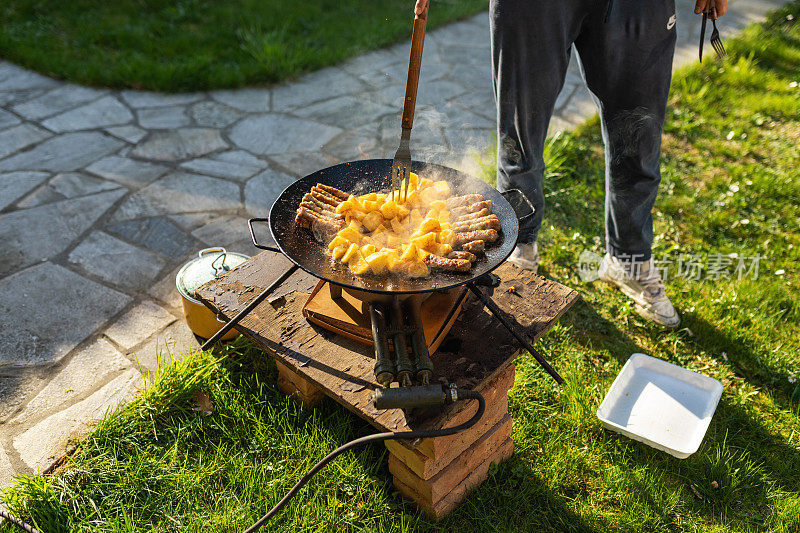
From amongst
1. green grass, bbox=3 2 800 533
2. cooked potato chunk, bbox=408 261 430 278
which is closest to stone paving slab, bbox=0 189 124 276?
green grass, bbox=3 2 800 533

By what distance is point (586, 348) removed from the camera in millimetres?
3500

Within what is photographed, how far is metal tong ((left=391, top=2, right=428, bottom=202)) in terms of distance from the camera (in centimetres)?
208

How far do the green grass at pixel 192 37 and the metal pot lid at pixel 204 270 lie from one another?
3511 mm

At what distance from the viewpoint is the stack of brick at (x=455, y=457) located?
2346 mm

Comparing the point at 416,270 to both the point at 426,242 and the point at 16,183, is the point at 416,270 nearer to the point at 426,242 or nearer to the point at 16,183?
the point at 426,242

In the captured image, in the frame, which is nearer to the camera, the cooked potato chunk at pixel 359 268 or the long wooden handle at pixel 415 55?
the long wooden handle at pixel 415 55

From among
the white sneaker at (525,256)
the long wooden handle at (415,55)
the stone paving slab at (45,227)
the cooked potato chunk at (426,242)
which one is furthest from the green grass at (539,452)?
the stone paving slab at (45,227)

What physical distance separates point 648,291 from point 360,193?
202cm

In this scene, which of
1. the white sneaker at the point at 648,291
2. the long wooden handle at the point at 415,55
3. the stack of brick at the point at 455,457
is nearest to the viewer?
the long wooden handle at the point at 415,55

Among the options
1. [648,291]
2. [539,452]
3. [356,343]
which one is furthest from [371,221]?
[648,291]

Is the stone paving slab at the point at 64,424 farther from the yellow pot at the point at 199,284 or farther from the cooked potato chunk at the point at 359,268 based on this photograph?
the cooked potato chunk at the point at 359,268

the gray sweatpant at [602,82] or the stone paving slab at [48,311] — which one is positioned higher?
the gray sweatpant at [602,82]

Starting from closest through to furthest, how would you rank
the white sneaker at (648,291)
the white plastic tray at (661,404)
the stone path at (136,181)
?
the white plastic tray at (661,404) → the stone path at (136,181) → the white sneaker at (648,291)

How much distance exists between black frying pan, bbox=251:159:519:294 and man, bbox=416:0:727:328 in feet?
2.24
